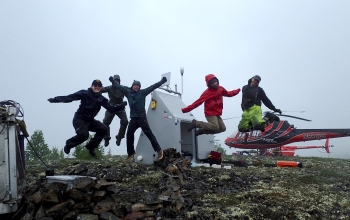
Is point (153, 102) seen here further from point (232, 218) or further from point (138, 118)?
point (232, 218)

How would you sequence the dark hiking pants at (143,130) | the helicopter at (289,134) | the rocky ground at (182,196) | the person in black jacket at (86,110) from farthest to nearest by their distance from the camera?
the helicopter at (289,134)
the dark hiking pants at (143,130)
the person in black jacket at (86,110)
the rocky ground at (182,196)

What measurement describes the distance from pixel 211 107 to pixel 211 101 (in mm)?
171

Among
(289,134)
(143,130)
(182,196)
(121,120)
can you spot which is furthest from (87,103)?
(289,134)

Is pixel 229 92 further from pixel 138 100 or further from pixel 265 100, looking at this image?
pixel 138 100

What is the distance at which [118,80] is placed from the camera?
420 inches

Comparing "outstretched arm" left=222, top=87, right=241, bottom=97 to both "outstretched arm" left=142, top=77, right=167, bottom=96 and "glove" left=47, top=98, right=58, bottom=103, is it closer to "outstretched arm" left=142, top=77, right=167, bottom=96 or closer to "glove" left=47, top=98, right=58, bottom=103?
"outstretched arm" left=142, top=77, right=167, bottom=96

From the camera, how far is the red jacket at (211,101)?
899cm

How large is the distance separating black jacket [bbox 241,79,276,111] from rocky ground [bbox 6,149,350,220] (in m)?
2.84

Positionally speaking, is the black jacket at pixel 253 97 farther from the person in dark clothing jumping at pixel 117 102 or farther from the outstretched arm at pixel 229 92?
the person in dark clothing jumping at pixel 117 102

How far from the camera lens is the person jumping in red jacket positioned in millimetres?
9000

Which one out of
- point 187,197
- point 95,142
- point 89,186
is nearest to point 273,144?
point 95,142

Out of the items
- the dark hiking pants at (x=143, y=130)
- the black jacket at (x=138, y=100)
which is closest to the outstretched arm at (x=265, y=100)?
the black jacket at (x=138, y=100)

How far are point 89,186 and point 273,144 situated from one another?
18.5 meters

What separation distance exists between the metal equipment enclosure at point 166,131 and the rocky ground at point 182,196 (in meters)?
1.34
